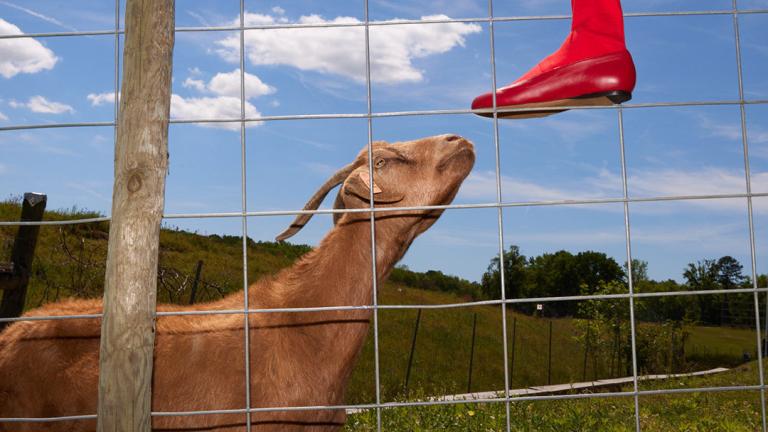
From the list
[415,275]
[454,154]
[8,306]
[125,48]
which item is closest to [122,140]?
[125,48]

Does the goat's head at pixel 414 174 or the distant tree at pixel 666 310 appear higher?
the goat's head at pixel 414 174

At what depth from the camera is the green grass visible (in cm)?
657

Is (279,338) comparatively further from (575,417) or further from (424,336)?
(424,336)

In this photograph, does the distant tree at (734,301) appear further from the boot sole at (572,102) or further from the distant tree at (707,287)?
the boot sole at (572,102)

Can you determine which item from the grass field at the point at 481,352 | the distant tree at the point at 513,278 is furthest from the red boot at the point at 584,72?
the distant tree at the point at 513,278

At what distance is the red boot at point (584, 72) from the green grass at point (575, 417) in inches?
139

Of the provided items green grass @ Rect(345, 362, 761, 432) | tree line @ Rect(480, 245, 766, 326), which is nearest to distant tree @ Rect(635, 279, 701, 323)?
tree line @ Rect(480, 245, 766, 326)

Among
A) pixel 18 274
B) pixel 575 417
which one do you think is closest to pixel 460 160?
pixel 575 417

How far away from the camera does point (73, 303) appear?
4422 mm

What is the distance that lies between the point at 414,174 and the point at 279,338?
1.32m

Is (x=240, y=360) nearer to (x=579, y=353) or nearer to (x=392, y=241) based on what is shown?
(x=392, y=241)

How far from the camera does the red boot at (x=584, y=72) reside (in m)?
3.64

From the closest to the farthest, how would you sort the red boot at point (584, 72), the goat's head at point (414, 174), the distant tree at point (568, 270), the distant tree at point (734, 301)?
the red boot at point (584, 72)
the goat's head at point (414, 174)
the distant tree at point (734, 301)
the distant tree at point (568, 270)

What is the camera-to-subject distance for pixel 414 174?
445cm
